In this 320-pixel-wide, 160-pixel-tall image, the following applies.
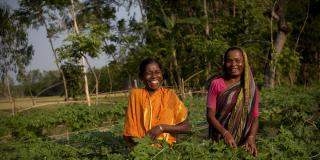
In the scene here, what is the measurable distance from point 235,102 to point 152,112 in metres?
0.68

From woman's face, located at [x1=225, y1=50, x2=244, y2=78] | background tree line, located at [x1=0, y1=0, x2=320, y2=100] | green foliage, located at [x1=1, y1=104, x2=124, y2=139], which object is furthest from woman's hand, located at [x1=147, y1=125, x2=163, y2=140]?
background tree line, located at [x1=0, y1=0, x2=320, y2=100]

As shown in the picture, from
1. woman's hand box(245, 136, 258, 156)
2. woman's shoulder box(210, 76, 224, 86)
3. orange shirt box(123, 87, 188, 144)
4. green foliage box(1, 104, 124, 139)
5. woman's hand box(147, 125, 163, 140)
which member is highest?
woman's shoulder box(210, 76, 224, 86)

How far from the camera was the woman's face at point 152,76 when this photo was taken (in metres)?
3.19

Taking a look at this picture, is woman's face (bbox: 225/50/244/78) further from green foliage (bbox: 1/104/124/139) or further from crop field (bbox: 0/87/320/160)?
green foliage (bbox: 1/104/124/139)

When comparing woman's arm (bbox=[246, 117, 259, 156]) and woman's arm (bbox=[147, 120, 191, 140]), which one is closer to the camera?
woman's arm (bbox=[246, 117, 259, 156])

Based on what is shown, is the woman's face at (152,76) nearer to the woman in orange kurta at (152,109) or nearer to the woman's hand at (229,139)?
the woman in orange kurta at (152,109)

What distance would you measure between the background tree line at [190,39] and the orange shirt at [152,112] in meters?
10.2

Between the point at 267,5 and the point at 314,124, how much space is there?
14.0 meters

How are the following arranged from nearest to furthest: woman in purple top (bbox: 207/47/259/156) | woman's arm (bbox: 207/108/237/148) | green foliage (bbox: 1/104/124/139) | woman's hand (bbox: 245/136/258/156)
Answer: woman's hand (bbox: 245/136/258/156) < woman's arm (bbox: 207/108/237/148) < woman in purple top (bbox: 207/47/259/156) < green foliage (bbox: 1/104/124/139)

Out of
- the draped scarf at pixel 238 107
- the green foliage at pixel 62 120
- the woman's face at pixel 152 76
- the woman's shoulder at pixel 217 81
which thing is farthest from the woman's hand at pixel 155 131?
the green foliage at pixel 62 120

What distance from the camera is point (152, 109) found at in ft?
10.5

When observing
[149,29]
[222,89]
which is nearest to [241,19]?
[149,29]

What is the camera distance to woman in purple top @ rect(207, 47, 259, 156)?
10.3 ft

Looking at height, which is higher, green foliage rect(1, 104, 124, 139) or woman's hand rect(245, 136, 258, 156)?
woman's hand rect(245, 136, 258, 156)
